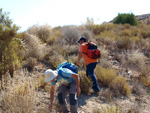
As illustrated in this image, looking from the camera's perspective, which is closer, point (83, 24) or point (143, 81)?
point (143, 81)

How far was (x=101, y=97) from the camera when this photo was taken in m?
4.54

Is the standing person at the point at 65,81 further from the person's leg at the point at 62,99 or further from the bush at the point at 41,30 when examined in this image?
the bush at the point at 41,30

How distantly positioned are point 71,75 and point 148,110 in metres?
2.55

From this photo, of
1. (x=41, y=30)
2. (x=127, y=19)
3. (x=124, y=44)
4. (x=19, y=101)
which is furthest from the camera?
(x=127, y=19)

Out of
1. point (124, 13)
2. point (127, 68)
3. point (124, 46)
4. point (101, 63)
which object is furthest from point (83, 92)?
point (124, 13)

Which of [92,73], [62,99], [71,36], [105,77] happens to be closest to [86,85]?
[92,73]

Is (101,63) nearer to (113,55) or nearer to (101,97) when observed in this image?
(113,55)

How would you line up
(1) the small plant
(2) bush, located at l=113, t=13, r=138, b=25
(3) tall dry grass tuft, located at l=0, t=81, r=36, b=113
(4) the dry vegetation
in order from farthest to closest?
(2) bush, located at l=113, t=13, r=138, b=25, (1) the small plant, (4) the dry vegetation, (3) tall dry grass tuft, located at l=0, t=81, r=36, b=113

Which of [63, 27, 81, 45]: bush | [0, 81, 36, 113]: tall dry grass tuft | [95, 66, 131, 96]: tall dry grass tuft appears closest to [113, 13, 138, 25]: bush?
[63, 27, 81, 45]: bush

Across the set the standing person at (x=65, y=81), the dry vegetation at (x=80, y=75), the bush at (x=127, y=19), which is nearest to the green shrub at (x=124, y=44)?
the dry vegetation at (x=80, y=75)

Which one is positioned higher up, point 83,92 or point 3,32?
point 3,32

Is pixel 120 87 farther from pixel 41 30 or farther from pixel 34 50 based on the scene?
pixel 41 30

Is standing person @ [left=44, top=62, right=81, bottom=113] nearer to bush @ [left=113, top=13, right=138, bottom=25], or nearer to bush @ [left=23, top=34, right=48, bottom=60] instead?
bush @ [left=23, top=34, right=48, bottom=60]

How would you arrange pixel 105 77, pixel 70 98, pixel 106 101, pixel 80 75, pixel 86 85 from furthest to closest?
1. pixel 105 77
2. pixel 80 75
3. pixel 86 85
4. pixel 106 101
5. pixel 70 98
